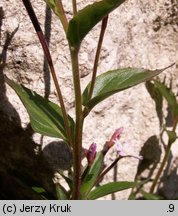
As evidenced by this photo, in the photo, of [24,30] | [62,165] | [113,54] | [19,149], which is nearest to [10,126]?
[19,149]

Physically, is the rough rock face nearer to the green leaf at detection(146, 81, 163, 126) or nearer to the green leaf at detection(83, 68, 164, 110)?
the green leaf at detection(146, 81, 163, 126)

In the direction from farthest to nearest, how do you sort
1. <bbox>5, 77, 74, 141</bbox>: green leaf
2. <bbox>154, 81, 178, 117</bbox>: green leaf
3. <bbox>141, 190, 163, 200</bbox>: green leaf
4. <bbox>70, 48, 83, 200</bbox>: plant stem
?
<bbox>141, 190, 163, 200</bbox>: green leaf
<bbox>154, 81, 178, 117</bbox>: green leaf
<bbox>5, 77, 74, 141</bbox>: green leaf
<bbox>70, 48, 83, 200</bbox>: plant stem

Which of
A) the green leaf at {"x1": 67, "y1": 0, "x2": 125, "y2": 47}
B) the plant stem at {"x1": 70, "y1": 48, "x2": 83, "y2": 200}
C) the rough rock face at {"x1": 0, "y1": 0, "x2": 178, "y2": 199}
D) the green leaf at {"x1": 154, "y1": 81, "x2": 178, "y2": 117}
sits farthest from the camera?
the green leaf at {"x1": 154, "y1": 81, "x2": 178, "y2": 117}

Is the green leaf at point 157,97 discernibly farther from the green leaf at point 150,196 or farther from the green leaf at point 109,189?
the green leaf at point 109,189

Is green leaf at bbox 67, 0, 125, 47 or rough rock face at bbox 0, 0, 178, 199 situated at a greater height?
rough rock face at bbox 0, 0, 178, 199

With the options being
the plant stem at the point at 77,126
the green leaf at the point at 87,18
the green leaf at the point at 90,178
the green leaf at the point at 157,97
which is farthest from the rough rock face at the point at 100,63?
the green leaf at the point at 87,18

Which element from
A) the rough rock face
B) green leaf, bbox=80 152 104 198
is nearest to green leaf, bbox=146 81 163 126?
the rough rock face
